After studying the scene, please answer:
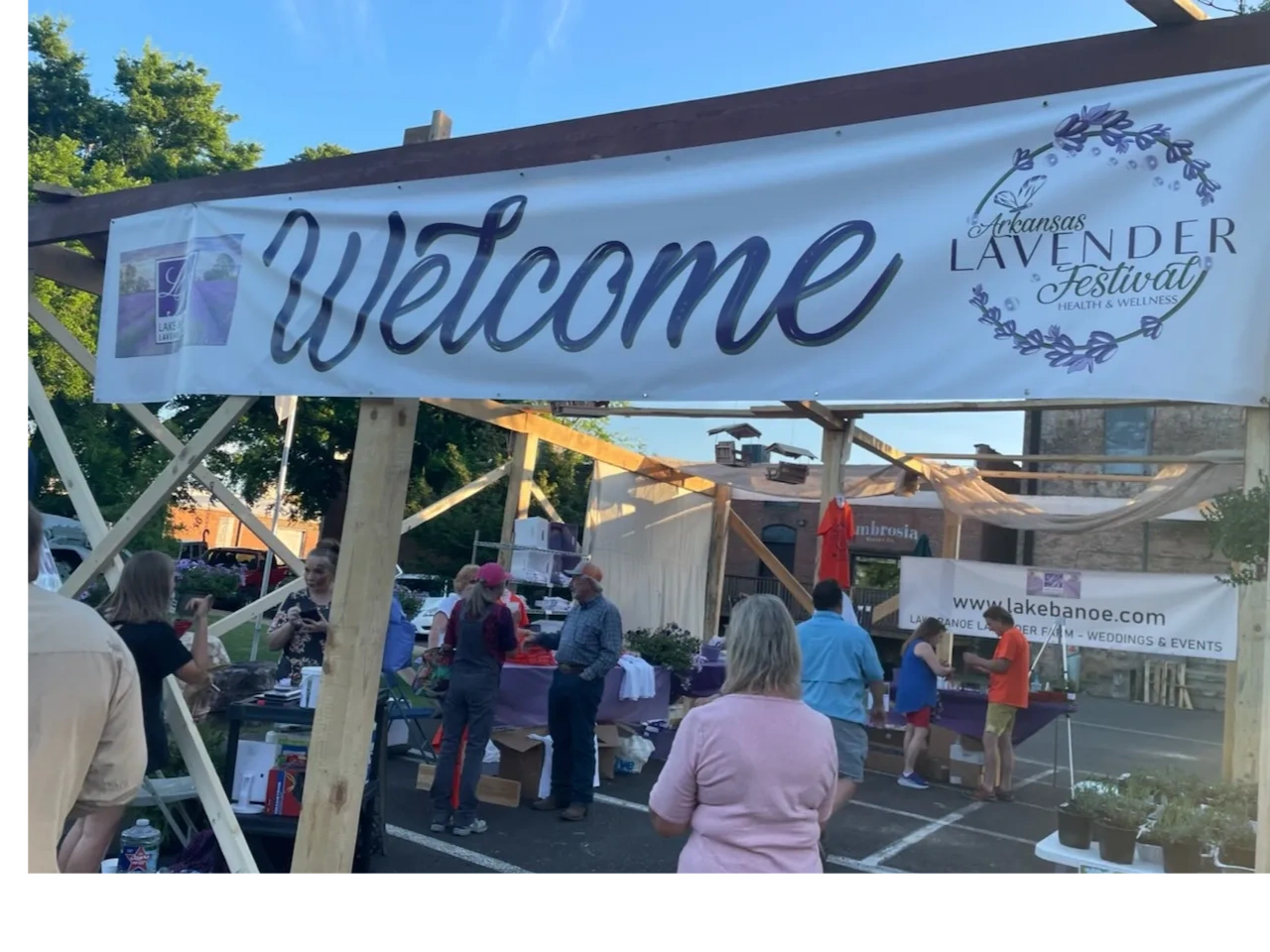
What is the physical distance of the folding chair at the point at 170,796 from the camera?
470 centimetres

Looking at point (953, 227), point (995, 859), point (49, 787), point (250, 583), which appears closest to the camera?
point (49, 787)

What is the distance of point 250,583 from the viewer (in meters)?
26.0

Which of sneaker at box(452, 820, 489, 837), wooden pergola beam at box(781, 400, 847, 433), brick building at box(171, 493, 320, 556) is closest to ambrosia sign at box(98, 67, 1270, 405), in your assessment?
sneaker at box(452, 820, 489, 837)

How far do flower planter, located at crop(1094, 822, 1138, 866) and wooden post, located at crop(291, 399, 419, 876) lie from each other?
3098mm

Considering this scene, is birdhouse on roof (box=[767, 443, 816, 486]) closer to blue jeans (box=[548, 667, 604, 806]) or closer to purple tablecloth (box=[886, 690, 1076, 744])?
purple tablecloth (box=[886, 690, 1076, 744])

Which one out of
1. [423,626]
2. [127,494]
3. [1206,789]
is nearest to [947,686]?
[1206,789]

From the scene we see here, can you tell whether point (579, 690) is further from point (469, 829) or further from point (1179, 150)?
point (1179, 150)

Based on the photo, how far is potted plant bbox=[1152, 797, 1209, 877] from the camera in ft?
12.5

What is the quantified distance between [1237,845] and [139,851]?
460 cm

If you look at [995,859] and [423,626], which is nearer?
[995,859]

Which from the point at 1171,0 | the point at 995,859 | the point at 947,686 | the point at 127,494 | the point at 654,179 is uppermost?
the point at 1171,0

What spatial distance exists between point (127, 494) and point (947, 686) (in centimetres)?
1440
